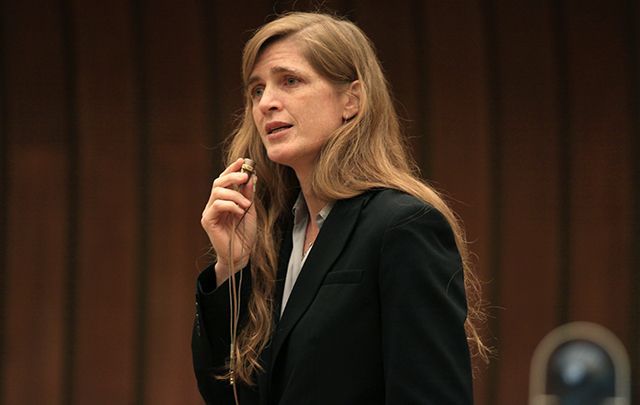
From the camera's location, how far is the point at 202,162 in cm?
489

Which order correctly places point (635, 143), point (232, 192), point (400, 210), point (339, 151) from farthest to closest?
point (635, 143) → point (232, 192) → point (339, 151) → point (400, 210)

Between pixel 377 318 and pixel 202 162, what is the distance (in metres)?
2.90

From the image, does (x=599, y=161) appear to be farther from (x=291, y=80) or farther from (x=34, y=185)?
(x=291, y=80)

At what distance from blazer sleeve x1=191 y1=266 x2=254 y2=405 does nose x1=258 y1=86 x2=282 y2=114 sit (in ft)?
1.31

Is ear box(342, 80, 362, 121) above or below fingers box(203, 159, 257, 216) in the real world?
above

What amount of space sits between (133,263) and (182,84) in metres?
0.84

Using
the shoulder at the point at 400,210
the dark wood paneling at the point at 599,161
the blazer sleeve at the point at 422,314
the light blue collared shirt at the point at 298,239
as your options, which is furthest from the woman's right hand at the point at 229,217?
the dark wood paneling at the point at 599,161

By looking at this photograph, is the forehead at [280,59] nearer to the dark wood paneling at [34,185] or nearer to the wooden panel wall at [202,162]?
the wooden panel wall at [202,162]

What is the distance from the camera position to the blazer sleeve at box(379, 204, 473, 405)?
6.53 ft

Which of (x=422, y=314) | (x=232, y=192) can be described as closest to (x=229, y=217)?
(x=232, y=192)

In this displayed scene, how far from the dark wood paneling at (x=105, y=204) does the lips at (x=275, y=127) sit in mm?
2618

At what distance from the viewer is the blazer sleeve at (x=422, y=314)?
1991mm

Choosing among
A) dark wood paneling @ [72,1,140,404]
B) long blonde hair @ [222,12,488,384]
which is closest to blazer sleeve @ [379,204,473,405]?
long blonde hair @ [222,12,488,384]

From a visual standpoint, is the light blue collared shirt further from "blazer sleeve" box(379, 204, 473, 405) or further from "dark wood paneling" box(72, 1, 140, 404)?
"dark wood paneling" box(72, 1, 140, 404)
